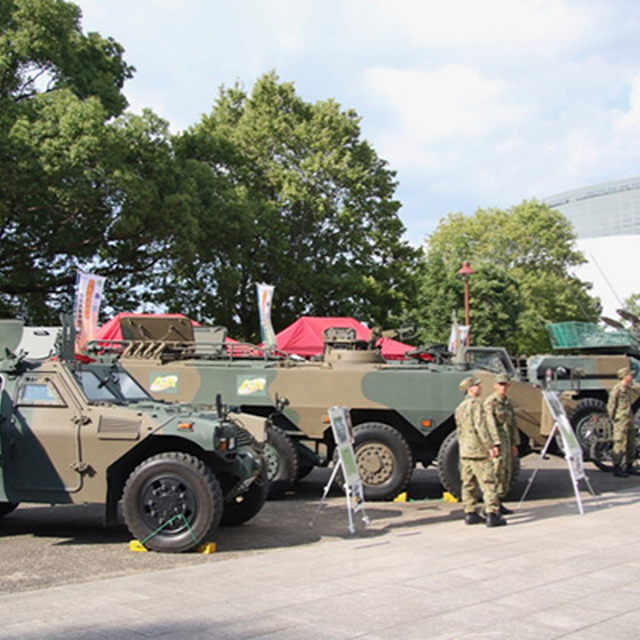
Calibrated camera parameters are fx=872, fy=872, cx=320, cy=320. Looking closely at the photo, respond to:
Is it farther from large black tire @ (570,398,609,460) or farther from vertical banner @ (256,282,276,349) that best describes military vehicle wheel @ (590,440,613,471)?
vertical banner @ (256,282,276,349)

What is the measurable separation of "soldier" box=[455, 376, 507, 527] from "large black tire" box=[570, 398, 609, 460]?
6.94 m

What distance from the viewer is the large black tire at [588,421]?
16.0 metres

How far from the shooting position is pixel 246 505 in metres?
9.52

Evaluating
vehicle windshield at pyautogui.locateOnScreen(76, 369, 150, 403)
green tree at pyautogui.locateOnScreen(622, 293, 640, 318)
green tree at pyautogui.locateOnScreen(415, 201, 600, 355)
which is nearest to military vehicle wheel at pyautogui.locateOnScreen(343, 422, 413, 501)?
vehicle windshield at pyautogui.locateOnScreen(76, 369, 150, 403)

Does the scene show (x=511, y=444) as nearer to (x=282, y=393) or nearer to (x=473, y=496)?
(x=473, y=496)

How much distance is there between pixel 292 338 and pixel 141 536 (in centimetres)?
1807

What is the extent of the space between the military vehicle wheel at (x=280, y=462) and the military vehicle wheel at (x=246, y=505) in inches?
90.4

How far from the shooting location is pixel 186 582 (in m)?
6.70

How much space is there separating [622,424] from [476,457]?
6.32 m

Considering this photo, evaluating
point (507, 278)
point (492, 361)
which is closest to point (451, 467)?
point (492, 361)

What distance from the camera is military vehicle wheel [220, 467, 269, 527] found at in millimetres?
9453

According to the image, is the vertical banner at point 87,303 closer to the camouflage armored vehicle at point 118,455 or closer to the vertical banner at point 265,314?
the vertical banner at point 265,314

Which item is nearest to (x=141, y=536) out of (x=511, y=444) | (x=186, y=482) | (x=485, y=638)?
(x=186, y=482)

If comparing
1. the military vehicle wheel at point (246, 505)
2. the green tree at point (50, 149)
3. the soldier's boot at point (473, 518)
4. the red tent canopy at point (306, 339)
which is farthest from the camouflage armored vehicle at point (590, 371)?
the green tree at point (50, 149)
